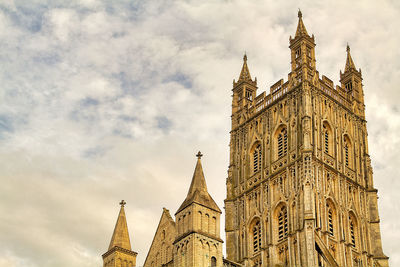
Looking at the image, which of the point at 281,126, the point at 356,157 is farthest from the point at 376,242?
the point at 281,126

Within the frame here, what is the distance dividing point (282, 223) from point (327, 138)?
8286 millimetres

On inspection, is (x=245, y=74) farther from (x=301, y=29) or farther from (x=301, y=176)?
(x=301, y=176)

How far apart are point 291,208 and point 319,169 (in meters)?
3.71

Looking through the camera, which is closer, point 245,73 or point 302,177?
point 302,177

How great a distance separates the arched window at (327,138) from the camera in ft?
216

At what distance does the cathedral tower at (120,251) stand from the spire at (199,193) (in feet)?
20.3

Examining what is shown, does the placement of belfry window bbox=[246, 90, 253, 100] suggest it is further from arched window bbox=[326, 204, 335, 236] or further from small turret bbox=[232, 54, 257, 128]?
arched window bbox=[326, 204, 335, 236]

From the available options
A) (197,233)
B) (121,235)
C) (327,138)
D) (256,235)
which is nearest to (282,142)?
(327,138)

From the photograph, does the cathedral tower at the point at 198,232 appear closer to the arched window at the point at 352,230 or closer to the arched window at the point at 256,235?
the arched window at the point at 256,235

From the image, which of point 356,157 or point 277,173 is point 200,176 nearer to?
point 277,173

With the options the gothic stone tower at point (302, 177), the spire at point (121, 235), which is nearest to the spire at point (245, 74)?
the gothic stone tower at point (302, 177)

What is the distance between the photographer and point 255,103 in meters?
71.6

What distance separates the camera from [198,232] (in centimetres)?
4556

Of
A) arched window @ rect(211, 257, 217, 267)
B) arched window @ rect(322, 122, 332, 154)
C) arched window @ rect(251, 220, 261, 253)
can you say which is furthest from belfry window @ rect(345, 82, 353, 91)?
arched window @ rect(211, 257, 217, 267)
